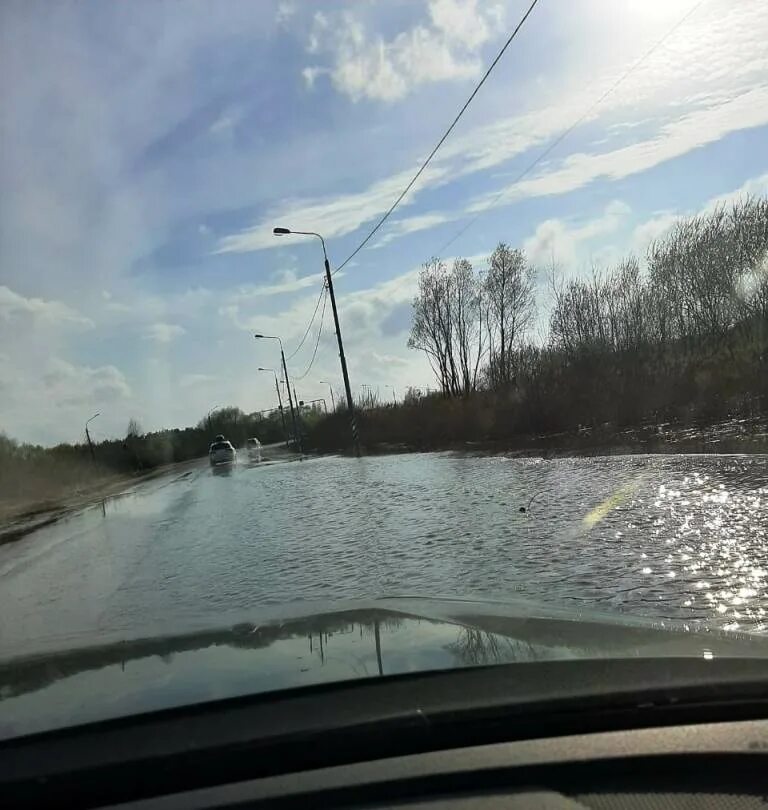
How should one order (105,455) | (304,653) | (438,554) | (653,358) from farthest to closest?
(105,455) < (653,358) < (438,554) < (304,653)

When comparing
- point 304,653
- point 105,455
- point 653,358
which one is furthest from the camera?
point 105,455

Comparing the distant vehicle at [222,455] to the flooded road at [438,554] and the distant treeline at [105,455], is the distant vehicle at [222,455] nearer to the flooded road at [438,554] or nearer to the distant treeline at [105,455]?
the distant treeline at [105,455]

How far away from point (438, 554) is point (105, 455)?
3277 inches

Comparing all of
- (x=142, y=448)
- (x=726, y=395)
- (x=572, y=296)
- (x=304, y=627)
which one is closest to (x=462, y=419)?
(x=572, y=296)

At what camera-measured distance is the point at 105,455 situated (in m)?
87.1

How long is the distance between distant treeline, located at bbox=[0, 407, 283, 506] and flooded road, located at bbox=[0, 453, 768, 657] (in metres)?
31.3

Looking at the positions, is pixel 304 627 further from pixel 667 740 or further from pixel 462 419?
pixel 462 419

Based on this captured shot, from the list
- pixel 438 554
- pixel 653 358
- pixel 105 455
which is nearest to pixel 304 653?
pixel 438 554

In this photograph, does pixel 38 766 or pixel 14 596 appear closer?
pixel 38 766

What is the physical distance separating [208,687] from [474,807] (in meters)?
1.33

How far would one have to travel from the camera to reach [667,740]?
2576 mm

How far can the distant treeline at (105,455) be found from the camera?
169 feet

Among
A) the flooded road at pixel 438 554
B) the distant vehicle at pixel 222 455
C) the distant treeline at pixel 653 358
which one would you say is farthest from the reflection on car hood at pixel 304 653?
the distant vehicle at pixel 222 455

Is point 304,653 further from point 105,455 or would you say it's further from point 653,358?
point 105,455
